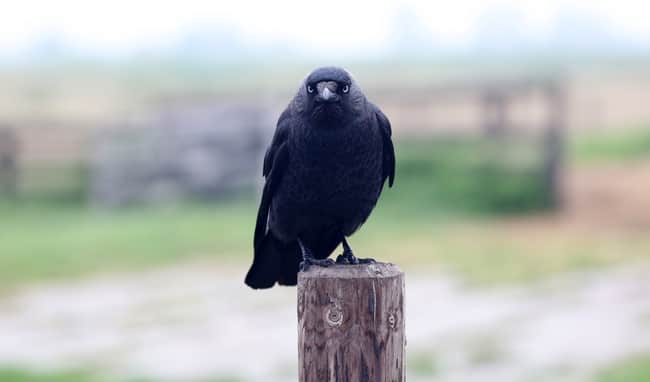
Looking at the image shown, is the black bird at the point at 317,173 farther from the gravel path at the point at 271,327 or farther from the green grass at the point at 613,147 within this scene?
the green grass at the point at 613,147

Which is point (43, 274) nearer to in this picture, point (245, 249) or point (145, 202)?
point (245, 249)

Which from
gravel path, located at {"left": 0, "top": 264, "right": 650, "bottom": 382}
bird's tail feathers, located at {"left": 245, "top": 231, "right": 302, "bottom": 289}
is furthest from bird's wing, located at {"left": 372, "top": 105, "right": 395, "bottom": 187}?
gravel path, located at {"left": 0, "top": 264, "right": 650, "bottom": 382}

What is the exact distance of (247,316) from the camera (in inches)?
417

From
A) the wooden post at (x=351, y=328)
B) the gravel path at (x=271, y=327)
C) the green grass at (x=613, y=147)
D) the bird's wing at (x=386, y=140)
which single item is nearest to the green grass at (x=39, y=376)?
the gravel path at (x=271, y=327)

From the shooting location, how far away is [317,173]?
495 centimetres

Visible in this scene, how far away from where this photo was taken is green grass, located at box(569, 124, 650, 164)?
21.0 m

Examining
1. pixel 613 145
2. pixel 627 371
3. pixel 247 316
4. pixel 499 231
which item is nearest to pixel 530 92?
pixel 499 231

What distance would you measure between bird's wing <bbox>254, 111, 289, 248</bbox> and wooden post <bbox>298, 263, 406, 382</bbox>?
4.98 ft

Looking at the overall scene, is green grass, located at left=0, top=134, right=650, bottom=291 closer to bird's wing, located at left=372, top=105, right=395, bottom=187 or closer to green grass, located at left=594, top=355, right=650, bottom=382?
green grass, located at left=594, top=355, right=650, bottom=382

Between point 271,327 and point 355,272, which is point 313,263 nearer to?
point 355,272

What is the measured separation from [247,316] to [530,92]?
8.72 m

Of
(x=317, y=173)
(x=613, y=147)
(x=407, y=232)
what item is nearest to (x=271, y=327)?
(x=407, y=232)

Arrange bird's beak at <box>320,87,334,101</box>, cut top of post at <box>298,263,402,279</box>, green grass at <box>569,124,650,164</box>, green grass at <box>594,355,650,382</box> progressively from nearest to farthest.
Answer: cut top of post at <box>298,263,402,279</box>
bird's beak at <box>320,87,334,101</box>
green grass at <box>594,355,650,382</box>
green grass at <box>569,124,650,164</box>

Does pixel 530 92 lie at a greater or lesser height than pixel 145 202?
greater
